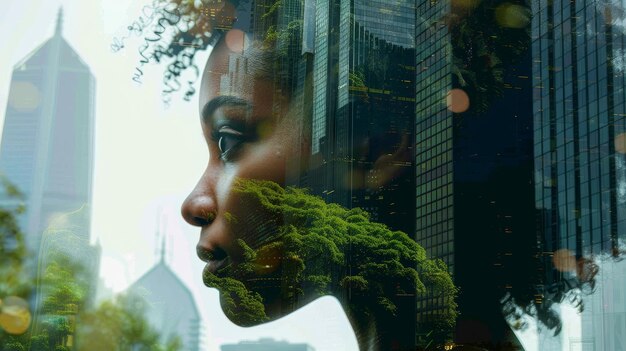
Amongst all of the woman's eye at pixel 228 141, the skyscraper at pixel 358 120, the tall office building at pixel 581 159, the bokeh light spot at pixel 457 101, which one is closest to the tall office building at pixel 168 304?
the woman's eye at pixel 228 141

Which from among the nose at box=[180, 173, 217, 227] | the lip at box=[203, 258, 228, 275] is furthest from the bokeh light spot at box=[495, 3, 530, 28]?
the lip at box=[203, 258, 228, 275]

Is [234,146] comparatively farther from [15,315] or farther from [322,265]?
[15,315]

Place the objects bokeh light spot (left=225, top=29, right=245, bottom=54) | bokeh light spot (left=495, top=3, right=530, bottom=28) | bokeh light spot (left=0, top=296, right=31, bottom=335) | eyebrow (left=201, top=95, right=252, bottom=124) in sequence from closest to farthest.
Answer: bokeh light spot (left=0, top=296, right=31, bottom=335), eyebrow (left=201, top=95, right=252, bottom=124), bokeh light spot (left=225, top=29, right=245, bottom=54), bokeh light spot (left=495, top=3, right=530, bottom=28)

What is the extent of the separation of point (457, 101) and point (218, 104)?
60.9 inches

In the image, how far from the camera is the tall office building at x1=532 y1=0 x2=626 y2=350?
6.27 m

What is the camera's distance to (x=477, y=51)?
6.48m

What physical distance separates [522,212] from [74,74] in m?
2.93

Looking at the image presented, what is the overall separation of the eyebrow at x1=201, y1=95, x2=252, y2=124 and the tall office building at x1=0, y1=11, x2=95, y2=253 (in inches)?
26.9

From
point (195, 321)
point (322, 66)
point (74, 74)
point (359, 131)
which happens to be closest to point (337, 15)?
point (322, 66)

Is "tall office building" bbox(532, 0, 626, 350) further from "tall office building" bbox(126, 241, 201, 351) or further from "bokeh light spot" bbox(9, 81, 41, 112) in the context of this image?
"bokeh light spot" bbox(9, 81, 41, 112)

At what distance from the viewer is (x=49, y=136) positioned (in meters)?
5.79

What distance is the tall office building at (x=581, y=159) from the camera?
247 inches

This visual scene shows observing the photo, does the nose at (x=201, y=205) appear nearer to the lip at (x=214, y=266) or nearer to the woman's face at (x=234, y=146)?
the woman's face at (x=234, y=146)

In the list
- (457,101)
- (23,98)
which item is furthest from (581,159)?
(23,98)
